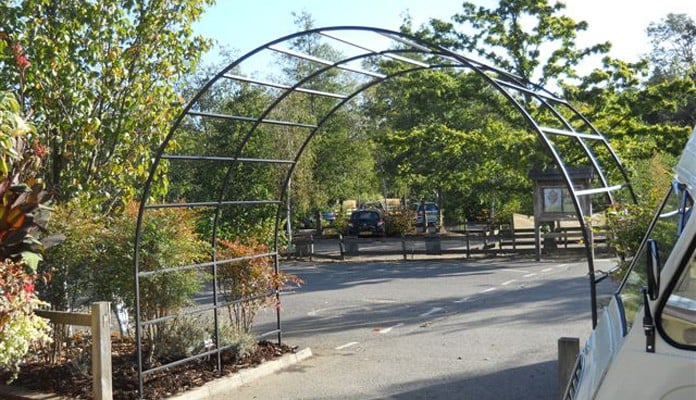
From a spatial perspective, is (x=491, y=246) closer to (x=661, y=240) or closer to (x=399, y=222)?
(x=399, y=222)

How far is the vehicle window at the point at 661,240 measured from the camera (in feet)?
9.70

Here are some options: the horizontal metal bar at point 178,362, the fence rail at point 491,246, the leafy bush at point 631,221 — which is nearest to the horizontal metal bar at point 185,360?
the horizontal metal bar at point 178,362

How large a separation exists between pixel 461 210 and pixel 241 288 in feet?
95.3

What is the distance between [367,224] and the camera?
35094 mm

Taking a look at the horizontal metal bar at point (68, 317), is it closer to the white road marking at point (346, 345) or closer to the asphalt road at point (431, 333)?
the asphalt road at point (431, 333)

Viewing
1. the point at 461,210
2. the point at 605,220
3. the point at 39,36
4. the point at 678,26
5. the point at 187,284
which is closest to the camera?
the point at 605,220

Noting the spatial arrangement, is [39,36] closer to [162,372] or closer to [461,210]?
[162,372]

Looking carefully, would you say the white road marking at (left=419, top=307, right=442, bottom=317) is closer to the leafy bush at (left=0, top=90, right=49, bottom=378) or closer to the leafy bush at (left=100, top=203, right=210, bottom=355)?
the leafy bush at (left=100, top=203, right=210, bottom=355)

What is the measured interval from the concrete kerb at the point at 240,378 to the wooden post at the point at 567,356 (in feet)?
11.0

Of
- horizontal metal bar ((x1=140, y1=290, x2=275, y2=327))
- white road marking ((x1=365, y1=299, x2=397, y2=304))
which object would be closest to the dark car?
white road marking ((x1=365, y1=299, x2=397, y2=304))

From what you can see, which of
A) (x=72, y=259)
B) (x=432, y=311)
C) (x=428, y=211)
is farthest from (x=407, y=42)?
(x=428, y=211)

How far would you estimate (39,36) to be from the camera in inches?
319

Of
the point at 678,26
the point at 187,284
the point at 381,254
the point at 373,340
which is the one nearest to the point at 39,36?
the point at 187,284

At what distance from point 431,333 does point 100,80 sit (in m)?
5.59
